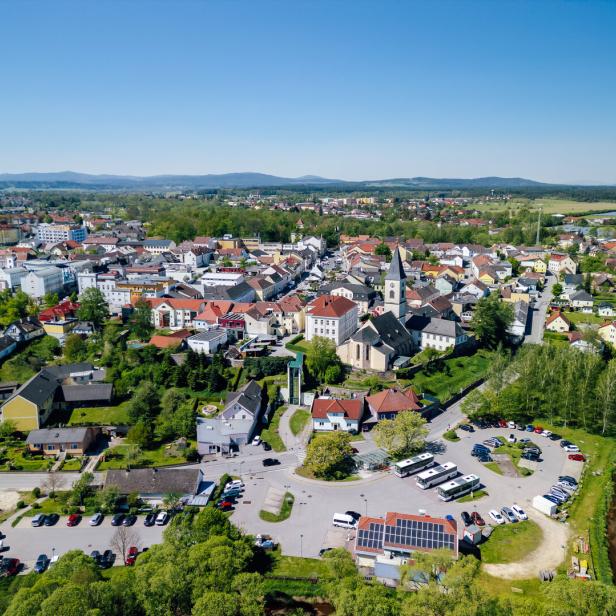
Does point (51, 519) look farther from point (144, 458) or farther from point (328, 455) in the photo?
point (328, 455)

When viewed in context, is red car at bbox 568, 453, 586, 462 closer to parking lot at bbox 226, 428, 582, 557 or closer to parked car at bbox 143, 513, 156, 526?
parking lot at bbox 226, 428, 582, 557

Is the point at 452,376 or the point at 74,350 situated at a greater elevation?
the point at 74,350

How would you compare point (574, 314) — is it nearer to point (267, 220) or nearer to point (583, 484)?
point (583, 484)

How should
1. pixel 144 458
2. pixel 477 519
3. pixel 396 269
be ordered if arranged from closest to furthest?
pixel 477 519 < pixel 144 458 < pixel 396 269

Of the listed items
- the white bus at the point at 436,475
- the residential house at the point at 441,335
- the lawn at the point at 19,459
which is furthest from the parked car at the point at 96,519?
the residential house at the point at 441,335

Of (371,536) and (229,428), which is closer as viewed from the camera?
(371,536)

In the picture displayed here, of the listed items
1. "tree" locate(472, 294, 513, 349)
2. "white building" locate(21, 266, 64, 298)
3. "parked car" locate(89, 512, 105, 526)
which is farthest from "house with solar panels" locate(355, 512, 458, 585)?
"white building" locate(21, 266, 64, 298)

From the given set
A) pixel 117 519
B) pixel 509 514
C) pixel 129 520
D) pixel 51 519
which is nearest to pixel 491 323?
pixel 509 514

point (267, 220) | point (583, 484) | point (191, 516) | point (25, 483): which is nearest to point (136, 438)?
point (25, 483)
